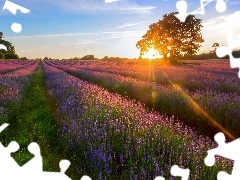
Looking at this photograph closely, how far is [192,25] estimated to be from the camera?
37.9 meters

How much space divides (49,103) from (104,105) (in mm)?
4193

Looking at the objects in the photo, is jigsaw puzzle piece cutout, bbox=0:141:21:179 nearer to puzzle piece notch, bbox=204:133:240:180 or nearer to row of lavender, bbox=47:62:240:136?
puzzle piece notch, bbox=204:133:240:180

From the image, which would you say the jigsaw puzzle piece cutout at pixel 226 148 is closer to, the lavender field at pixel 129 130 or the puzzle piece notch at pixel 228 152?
the puzzle piece notch at pixel 228 152

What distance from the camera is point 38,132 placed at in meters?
6.27

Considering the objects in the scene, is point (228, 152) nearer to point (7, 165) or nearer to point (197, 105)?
point (7, 165)

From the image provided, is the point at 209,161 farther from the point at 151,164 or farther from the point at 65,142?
the point at 65,142

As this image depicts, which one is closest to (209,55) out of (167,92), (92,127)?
(167,92)

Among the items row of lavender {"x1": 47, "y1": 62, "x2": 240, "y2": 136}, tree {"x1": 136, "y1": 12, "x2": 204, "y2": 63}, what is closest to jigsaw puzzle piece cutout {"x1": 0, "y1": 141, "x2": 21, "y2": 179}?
row of lavender {"x1": 47, "y1": 62, "x2": 240, "y2": 136}

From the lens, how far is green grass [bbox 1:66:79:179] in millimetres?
4840

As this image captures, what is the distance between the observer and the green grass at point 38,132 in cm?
484

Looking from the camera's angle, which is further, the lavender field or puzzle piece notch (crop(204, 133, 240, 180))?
the lavender field

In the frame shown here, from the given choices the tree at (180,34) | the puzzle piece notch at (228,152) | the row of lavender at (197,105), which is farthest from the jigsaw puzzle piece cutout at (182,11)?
the tree at (180,34)

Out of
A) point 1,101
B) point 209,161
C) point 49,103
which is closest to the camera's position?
point 209,161

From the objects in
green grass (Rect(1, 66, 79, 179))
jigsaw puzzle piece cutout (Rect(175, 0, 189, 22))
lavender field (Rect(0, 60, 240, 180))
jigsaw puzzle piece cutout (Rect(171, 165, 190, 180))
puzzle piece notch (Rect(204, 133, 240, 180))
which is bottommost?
green grass (Rect(1, 66, 79, 179))
